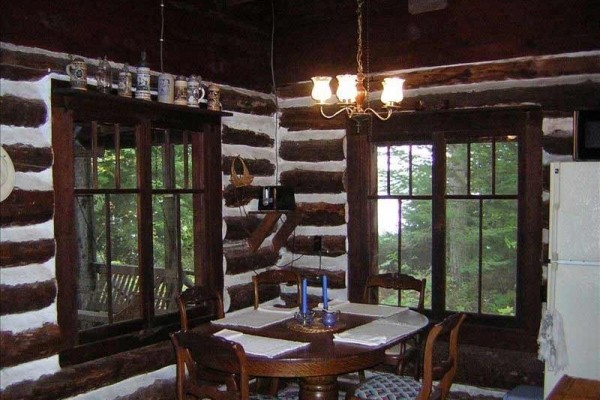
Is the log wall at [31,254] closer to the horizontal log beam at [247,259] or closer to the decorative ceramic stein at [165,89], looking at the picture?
the decorative ceramic stein at [165,89]

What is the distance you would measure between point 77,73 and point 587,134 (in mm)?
3211

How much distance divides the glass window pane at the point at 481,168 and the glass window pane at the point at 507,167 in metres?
0.06

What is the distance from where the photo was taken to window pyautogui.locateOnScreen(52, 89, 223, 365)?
3.79 metres

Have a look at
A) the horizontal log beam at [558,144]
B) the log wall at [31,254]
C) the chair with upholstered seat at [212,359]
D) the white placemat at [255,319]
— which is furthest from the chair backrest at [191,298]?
the horizontal log beam at [558,144]

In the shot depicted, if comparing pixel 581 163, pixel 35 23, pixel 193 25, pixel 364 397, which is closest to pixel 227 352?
pixel 364 397

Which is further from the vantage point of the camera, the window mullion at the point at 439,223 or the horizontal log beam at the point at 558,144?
the window mullion at the point at 439,223

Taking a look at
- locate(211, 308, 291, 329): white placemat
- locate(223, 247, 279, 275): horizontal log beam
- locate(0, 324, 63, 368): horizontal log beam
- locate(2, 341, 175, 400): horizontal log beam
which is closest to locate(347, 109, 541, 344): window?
locate(223, 247, 279, 275): horizontal log beam

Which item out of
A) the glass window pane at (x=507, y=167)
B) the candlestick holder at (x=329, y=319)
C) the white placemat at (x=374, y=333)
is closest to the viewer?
the white placemat at (x=374, y=333)

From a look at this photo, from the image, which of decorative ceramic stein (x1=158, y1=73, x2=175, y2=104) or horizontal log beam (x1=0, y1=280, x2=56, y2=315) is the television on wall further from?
horizontal log beam (x1=0, y1=280, x2=56, y2=315)

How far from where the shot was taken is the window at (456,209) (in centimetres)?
464

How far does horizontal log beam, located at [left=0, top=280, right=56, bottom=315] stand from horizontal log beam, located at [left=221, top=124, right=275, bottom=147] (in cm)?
191

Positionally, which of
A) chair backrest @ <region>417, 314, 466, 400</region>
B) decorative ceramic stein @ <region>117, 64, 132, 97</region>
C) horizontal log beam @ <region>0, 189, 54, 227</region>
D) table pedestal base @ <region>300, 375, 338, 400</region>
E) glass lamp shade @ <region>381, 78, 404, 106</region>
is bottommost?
table pedestal base @ <region>300, 375, 338, 400</region>

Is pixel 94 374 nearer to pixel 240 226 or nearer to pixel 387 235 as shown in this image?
pixel 240 226

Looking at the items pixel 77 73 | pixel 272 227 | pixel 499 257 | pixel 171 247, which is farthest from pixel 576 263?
pixel 77 73
